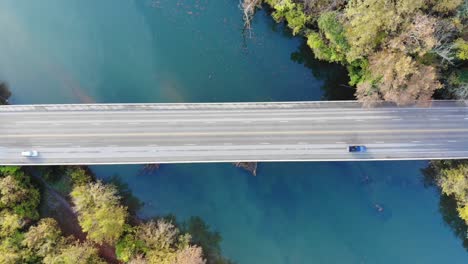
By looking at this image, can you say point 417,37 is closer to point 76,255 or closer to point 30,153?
point 30,153

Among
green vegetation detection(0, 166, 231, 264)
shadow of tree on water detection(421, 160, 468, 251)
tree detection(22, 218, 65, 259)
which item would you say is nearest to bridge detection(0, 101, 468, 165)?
green vegetation detection(0, 166, 231, 264)

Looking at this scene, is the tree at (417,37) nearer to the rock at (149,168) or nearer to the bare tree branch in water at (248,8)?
the bare tree branch in water at (248,8)

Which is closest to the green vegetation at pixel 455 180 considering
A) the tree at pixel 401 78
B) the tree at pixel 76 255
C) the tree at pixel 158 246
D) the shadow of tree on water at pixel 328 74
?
the tree at pixel 401 78

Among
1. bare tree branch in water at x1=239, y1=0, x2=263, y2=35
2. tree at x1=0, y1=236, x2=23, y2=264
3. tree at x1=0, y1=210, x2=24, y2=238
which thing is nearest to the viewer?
tree at x1=0, y1=236, x2=23, y2=264

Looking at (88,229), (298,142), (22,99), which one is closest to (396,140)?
(298,142)

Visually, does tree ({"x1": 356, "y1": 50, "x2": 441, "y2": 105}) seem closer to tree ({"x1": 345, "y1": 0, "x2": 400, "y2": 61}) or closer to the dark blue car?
tree ({"x1": 345, "y1": 0, "x2": 400, "y2": 61})

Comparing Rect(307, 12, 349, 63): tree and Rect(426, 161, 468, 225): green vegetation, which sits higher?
Rect(307, 12, 349, 63): tree

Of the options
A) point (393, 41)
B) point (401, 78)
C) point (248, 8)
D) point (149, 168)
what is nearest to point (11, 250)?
point (149, 168)
